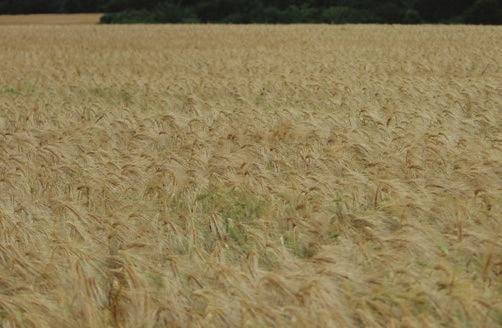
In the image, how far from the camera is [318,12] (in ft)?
155

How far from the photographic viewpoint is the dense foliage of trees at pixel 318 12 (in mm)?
43959

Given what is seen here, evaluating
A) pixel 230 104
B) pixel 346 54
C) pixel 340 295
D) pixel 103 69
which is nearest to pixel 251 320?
pixel 340 295

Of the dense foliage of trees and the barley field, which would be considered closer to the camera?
the barley field

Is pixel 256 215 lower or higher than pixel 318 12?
higher

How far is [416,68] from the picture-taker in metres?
12.4

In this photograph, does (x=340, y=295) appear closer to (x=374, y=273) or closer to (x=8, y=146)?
(x=374, y=273)

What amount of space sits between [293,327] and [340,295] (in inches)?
10.3

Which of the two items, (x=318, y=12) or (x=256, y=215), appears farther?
(x=318, y=12)

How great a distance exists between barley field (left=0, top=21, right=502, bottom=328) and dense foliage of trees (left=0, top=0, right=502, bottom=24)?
3754 centimetres

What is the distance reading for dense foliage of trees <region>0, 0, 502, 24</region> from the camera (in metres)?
44.0

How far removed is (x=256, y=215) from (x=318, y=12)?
45.1m

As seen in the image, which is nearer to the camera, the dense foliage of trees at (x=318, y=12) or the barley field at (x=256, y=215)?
the barley field at (x=256, y=215)

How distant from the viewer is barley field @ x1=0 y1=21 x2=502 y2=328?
243 cm

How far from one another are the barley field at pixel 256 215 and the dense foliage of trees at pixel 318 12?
37542 millimetres
